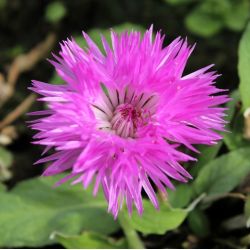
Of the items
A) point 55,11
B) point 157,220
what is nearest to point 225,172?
point 157,220

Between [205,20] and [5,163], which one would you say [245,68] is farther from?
[5,163]

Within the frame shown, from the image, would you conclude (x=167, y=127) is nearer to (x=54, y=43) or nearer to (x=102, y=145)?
(x=102, y=145)

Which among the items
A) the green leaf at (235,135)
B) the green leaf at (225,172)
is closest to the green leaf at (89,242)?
the green leaf at (225,172)

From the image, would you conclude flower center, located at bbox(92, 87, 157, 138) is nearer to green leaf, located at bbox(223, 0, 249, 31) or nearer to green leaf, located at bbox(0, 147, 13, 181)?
green leaf, located at bbox(0, 147, 13, 181)

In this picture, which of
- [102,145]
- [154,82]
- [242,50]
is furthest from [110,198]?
[242,50]

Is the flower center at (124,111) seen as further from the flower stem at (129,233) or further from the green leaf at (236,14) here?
the green leaf at (236,14)

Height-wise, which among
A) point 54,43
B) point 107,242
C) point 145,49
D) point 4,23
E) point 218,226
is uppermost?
point 4,23

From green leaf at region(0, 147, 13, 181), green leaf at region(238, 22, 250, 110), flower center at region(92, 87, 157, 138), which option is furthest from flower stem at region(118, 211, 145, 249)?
green leaf at region(0, 147, 13, 181)
